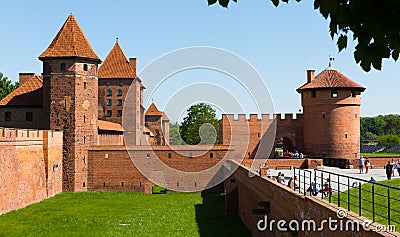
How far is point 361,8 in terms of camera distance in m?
2.93

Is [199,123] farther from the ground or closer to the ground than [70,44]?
closer to the ground

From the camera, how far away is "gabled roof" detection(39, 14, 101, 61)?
30.1 meters

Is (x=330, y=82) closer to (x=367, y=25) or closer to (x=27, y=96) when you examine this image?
(x=27, y=96)

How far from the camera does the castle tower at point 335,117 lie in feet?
99.5

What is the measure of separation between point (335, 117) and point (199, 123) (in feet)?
107

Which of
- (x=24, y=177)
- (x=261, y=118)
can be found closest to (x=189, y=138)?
(x=261, y=118)

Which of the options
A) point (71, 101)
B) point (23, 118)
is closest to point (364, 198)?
point (71, 101)

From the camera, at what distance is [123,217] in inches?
823

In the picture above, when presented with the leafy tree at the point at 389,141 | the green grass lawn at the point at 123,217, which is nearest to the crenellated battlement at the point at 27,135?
the green grass lawn at the point at 123,217

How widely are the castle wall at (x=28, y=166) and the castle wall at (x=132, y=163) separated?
237 centimetres

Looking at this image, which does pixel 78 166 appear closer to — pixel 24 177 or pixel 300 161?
pixel 24 177

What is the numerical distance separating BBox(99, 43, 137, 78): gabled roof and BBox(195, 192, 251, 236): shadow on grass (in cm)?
Result: 2325

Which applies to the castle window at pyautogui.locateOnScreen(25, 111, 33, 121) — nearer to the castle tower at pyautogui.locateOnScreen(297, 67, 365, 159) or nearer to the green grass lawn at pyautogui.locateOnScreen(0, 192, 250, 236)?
the green grass lawn at pyautogui.locateOnScreen(0, 192, 250, 236)

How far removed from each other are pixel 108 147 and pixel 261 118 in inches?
403
